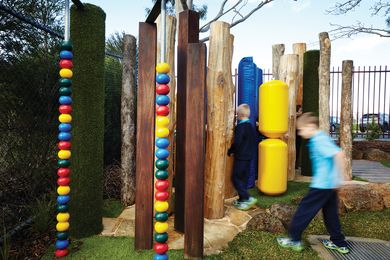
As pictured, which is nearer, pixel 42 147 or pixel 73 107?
pixel 73 107

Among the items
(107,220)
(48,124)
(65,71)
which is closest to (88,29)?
(65,71)

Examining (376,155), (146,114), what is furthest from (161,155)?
(376,155)

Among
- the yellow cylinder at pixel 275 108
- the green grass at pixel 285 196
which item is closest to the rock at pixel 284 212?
the green grass at pixel 285 196

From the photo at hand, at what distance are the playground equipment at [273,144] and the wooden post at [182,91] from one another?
1.88 metres

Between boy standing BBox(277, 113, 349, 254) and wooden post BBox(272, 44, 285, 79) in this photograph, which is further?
wooden post BBox(272, 44, 285, 79)

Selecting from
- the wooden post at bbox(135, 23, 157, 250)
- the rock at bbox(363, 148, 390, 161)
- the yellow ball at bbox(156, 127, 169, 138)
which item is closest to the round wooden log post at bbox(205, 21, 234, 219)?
the wooden post at bbox(135, 23, 157, 250)

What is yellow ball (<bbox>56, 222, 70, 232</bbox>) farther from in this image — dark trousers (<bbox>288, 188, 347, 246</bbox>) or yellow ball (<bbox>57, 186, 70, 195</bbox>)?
dark trousers (<bbox>288, 188, 347, 246</bbox>)

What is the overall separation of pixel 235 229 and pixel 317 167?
137 centimetres

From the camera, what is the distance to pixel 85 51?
3289mm

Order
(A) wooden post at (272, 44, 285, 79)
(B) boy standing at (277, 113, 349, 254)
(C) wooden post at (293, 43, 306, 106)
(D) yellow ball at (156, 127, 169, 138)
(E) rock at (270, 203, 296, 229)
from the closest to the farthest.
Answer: (D) yellow ball at (156, 127, 169, 138) → (B) boy standing at (277, 113, 349, 254) → (E) rock at (270, 203, 296, 229) → (C) wooden post at (293, 43, 306, 106) → (A) wooden post at (272, 44, 285, 79)

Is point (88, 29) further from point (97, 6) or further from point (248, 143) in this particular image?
point (248, 143)

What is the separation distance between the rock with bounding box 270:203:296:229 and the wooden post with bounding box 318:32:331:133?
274 cm

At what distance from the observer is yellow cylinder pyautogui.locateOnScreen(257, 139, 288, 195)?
4.72m

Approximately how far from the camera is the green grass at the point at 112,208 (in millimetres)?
4090
